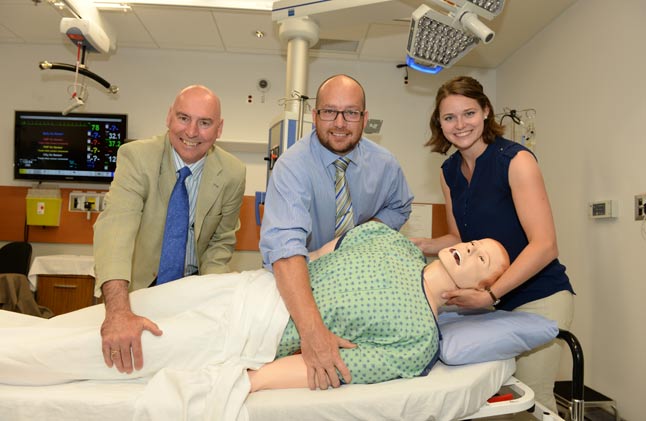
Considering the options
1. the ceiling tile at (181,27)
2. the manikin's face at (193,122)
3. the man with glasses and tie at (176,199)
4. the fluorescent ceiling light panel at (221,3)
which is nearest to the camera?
the man with glasses and tie at (176,199)

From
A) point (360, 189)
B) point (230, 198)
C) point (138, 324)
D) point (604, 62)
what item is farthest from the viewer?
point (604, 62)

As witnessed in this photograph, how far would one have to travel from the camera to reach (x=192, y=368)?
1.34m

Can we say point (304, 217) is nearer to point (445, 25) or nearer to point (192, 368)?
point (192, 368)

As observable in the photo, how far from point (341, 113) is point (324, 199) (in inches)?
12.2

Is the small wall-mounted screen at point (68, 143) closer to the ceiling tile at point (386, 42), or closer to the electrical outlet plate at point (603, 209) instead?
the ceiling tile at point (386, 42)

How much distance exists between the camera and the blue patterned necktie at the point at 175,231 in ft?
6.33

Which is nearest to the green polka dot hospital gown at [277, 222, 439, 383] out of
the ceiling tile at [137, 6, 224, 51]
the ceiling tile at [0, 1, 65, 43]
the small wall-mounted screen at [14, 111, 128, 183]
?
the ceiling tile at [137, 6, 224, 51]

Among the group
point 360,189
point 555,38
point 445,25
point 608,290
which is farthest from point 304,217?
point 555,38

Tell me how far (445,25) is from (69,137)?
339cm

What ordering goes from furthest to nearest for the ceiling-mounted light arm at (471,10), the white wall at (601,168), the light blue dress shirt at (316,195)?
the white wall at (601,168), the ceiling-mounted light arm at (471,10), the light blue dress shirt at (316,195)

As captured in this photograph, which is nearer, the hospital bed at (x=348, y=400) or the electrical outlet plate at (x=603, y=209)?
the hospital bed at (x=348, y=400)

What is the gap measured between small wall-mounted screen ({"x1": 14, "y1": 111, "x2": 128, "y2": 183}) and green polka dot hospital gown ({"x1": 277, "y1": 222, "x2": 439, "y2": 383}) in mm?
3375

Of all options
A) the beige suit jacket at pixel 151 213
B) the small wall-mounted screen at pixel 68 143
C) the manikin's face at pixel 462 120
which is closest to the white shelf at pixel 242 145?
the small wall-mounted screen at pixel 68 143

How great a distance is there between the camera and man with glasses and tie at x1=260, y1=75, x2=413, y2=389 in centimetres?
135
